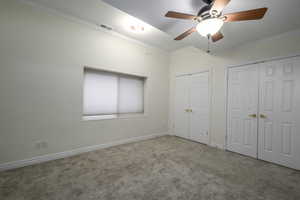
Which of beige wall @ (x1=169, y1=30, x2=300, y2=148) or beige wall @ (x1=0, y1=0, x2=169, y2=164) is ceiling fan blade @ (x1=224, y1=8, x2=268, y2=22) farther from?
beige wall @ (x1=0, y1=0, x2=169, y2=164)

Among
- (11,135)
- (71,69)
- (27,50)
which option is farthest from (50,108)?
(27,50)

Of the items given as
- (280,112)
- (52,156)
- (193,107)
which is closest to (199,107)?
(193,107)

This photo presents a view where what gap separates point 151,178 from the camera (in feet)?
6.74

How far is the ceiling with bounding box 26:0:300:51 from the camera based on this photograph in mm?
1790

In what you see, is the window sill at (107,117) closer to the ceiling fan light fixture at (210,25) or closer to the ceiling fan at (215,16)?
the ceiling fan at (215,16)

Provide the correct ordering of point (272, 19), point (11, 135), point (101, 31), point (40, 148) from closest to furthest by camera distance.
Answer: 1. point (272, 19)
2. point (11, 135)
3. point (40, 148)
4. point (101, 31)

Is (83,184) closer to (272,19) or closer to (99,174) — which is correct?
(99,174)

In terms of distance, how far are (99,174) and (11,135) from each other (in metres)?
1.68

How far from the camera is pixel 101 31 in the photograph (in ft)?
10.4

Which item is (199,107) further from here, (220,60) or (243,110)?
(220,60)

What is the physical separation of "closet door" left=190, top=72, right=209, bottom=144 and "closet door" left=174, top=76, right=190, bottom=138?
7.0 inches

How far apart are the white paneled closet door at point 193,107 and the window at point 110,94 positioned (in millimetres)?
1273

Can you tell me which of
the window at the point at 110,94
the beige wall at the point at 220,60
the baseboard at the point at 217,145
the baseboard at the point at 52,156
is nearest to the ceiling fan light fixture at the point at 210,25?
the beige wall at the point at 220,60

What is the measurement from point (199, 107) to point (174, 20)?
2534 millimetres
